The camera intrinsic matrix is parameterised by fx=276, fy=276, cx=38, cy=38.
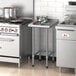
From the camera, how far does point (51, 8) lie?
5.85 m

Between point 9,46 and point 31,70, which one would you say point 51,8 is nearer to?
point 9,46

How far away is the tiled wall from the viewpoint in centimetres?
578

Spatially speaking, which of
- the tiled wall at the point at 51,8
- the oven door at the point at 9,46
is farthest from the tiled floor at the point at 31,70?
the tiled wall at the point at 51,8

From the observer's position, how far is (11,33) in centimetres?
542

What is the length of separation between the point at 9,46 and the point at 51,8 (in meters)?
1.22

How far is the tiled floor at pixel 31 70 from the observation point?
5.18 m

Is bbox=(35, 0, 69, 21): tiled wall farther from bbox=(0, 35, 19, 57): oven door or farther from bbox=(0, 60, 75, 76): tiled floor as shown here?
bbox=(0, 60, 75, 76): tiled floor

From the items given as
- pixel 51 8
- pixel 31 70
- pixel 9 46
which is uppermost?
pixel 51 8

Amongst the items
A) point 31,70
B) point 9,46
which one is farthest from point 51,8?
point 31,70

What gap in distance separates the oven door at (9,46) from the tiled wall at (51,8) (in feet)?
2.92

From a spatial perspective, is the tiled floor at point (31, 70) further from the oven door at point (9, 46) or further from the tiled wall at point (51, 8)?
the tiled wall at point (51, 8)

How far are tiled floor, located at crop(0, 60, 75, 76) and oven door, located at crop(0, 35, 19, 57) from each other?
0.28 meters

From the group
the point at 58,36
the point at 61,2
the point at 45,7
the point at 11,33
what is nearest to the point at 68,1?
the point at 61,2

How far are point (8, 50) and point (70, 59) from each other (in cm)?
127
